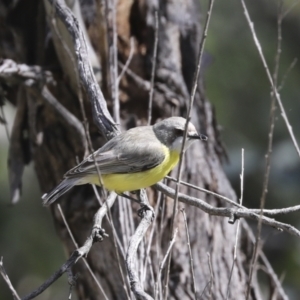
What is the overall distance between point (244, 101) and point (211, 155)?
Answer: 11.9 ft

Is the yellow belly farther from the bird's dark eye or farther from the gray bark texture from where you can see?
the gray bark texture

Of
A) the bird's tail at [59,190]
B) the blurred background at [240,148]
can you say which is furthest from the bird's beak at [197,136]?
the blurred background at [240,148]

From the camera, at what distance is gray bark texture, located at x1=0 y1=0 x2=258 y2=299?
4664 mm

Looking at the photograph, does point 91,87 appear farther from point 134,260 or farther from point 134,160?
point 134,260

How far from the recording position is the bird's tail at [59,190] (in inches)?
149

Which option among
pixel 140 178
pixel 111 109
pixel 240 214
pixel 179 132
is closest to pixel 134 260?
pixel 240 214

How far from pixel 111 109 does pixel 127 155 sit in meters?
1.03

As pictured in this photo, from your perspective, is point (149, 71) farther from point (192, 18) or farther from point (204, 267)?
point (204, 267)

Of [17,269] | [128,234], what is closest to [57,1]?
[128,234]

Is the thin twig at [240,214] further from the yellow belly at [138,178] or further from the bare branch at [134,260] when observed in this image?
the yellow belly at [138,178]

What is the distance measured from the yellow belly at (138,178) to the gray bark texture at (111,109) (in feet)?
1.57

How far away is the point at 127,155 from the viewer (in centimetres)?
404

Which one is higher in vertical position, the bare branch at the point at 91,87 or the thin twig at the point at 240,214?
the bare branch at the point at 91,87

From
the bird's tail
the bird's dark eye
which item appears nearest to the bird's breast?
the bird's dark eye
